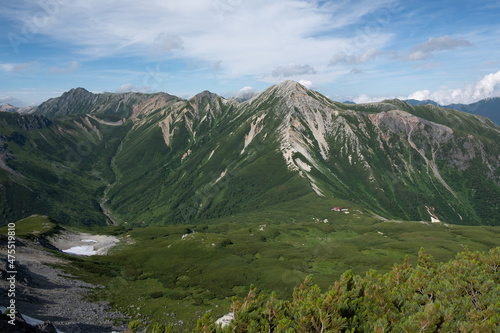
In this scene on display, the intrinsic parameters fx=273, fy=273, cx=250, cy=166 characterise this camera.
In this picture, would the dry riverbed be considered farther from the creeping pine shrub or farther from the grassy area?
the creeping pine shrub

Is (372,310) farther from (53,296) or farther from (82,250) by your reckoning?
(82,250)

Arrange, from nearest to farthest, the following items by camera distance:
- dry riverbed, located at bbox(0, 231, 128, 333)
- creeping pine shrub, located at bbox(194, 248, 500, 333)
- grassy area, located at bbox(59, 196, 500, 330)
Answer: creeping pine shrub, located at bbox(194, 248, 500, 333) → dry riverbed, located at bbox(0, 231, 128, 333) → grassy area, located at bbox(59, 196, 500, 330)

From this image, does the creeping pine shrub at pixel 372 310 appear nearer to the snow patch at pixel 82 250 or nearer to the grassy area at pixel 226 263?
the grassy area at pixel 226 263

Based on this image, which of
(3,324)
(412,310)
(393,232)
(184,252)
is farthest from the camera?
Answer: (393,232)

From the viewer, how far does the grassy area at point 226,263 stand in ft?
310

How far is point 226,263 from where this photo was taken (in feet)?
432

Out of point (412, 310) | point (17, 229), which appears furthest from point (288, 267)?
point (17, 229)

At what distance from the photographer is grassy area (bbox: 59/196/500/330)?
94.4m

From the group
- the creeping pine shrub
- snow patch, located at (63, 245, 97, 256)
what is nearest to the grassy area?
snow patch, located at (63, 245, 97, 256)

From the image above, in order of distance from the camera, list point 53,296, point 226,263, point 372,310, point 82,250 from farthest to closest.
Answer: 1. point 82,250
2. point 226,263
3. point 53,296
4. point 372,310

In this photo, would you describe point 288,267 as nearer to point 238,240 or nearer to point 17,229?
point 238,240

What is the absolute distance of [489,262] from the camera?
40.7 metres

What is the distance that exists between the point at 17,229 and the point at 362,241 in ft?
689

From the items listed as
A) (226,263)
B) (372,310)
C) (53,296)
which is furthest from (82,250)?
(372,310)
